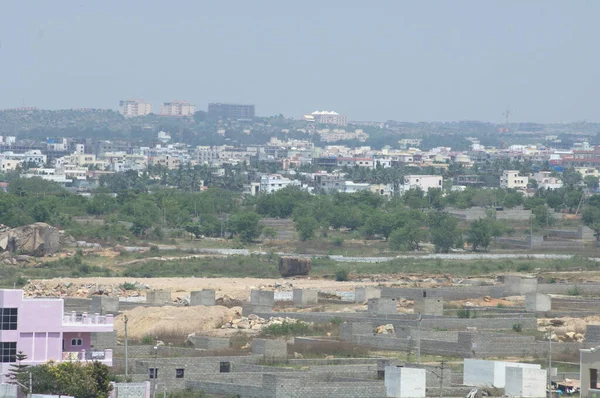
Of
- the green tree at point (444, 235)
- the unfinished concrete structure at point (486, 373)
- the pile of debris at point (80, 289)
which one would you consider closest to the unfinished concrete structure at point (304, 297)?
the pile of debris at point (80, 289)

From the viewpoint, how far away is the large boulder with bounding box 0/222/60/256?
79312mm

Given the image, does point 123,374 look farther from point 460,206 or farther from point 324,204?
point 460,206

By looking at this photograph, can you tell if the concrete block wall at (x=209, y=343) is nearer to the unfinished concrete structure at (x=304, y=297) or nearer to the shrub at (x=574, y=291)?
the unfinished concrete structure at (x=304, y=297)

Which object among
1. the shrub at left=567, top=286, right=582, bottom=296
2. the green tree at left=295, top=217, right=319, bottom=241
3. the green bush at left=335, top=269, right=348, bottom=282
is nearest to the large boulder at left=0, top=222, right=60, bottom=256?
the green bush at left=335, top=269, right=348, bottom=282

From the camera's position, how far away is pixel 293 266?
246 ft

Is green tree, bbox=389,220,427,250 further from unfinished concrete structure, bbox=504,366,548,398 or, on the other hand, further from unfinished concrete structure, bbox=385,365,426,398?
unfinished concrete structure, bbox=385,365,426,398

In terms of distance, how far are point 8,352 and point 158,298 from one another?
23581mm

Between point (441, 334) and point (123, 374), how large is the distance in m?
12.9

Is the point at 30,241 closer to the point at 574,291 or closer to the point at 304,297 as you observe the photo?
the point at 304,297

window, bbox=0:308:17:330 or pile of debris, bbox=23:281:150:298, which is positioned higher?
window, bbox=0:308:17:330

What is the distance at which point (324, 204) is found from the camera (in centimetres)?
11444

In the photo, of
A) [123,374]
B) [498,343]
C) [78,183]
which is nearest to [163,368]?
[123,374]

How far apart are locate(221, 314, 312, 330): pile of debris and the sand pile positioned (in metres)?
0.29

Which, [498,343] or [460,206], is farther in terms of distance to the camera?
[460,206]
